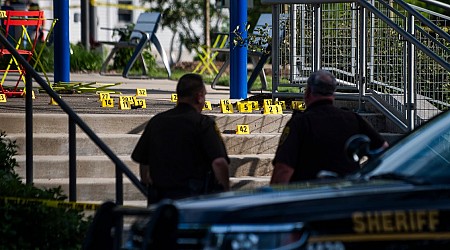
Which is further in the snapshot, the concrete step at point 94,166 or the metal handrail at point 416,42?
the metal handrail at point 416,42

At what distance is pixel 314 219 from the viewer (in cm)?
532

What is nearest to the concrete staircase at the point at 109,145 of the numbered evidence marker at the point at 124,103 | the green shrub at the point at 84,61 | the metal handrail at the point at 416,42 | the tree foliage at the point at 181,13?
the numbered evidence marker at the point at 124,103

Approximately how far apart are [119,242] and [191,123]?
2059 mm

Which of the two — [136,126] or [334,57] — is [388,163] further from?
[334,57]

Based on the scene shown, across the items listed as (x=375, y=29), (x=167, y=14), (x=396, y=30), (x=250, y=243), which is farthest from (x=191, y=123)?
(x=167, y=14)

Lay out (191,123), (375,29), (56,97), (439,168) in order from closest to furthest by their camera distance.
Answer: (439,168) → (191,123) → (56,97) → (375,29)

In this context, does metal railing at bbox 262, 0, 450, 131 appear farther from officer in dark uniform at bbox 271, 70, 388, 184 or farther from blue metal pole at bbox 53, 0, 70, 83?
officer in dark uniform at bbox 271, 70, 388, 184

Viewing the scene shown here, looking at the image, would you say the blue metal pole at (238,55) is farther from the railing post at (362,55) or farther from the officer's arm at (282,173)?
the officer's arm at (282,173)

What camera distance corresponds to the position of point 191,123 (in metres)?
8.22

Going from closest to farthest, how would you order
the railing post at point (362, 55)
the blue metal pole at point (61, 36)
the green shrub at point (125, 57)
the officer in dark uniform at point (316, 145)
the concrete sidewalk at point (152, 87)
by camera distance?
the officer in dark uniform at point (316, 145) → the railing post at point (362, 55) → the blue metal pole at point (61, 36) → the concrete sidewalk at point (152, 87) → the green shrub at point (125, 57)

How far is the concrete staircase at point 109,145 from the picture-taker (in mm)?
10750

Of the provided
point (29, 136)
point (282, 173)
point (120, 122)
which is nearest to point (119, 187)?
point (29, 136)

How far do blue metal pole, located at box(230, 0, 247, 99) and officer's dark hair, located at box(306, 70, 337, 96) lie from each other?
6634 millimetres

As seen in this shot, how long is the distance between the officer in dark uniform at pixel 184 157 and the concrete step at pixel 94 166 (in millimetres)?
2774
